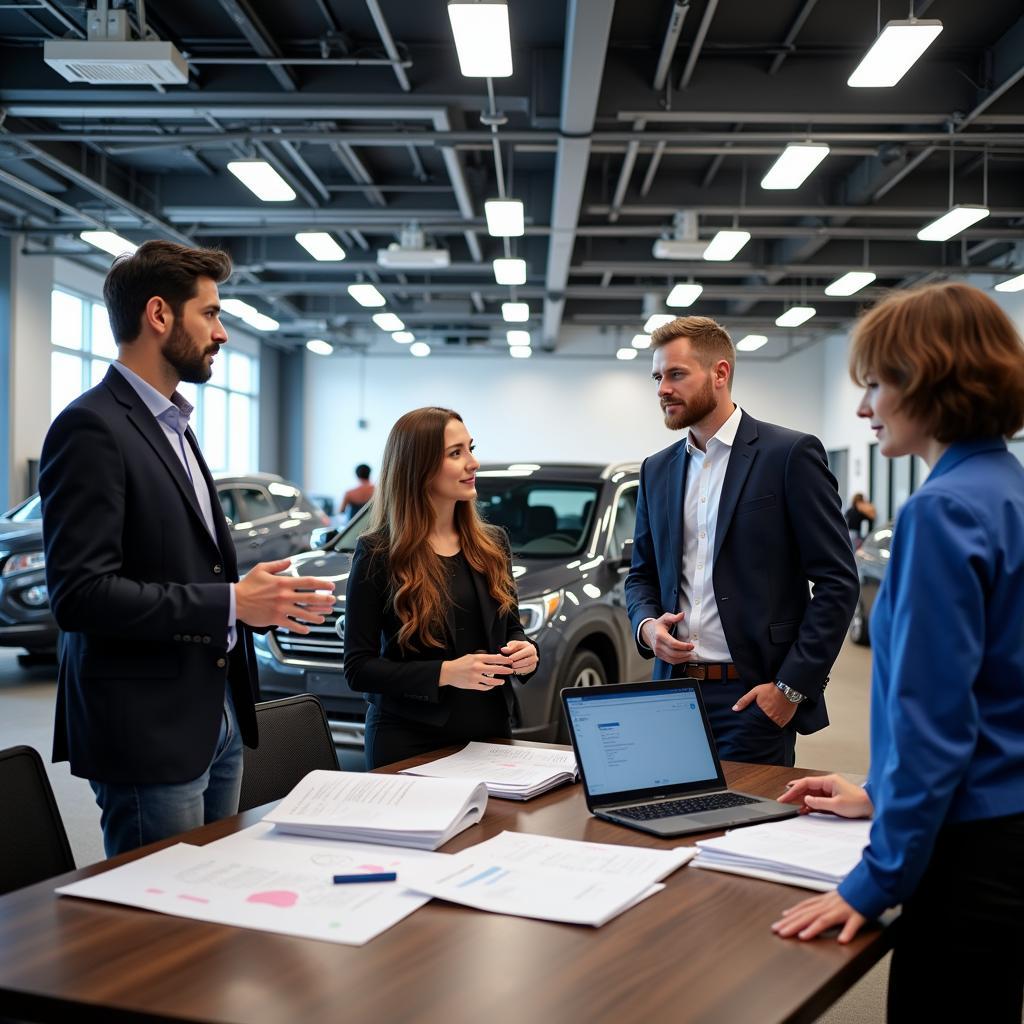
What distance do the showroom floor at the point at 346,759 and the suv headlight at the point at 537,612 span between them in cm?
146

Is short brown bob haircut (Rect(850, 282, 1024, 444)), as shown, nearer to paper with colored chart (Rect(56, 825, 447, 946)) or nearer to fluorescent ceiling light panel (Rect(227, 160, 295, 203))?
paper with colored chart (Rect(56, 825, 447, 946))

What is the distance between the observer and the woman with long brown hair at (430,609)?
8.44 feet

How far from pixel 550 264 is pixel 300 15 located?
592 cm

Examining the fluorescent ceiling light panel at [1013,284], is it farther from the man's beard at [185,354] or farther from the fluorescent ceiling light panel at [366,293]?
the man's beard at [185,354]

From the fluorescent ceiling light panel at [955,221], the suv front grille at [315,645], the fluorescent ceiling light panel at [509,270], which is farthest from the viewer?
the fluorescent ceiling light panel at [509,270]

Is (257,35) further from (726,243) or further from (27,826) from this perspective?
(27,826)

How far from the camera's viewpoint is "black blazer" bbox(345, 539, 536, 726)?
2.55 m

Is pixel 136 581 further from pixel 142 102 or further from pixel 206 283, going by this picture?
pixel 142 102

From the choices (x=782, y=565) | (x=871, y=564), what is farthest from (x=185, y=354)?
(x=871, y=564)

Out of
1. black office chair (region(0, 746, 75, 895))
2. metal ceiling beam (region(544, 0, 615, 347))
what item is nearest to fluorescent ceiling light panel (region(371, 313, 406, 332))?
metal ceiling beam (region(544, 0, 615, 347))

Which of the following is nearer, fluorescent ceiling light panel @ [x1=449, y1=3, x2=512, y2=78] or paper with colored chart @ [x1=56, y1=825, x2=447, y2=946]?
paper with colored chart @ [x1=56, y1=825, x2=447, y2=946]

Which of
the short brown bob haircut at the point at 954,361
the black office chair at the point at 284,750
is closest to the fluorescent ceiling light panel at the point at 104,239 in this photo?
the black office chair at the point at 284,750

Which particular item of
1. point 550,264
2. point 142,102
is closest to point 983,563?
point 142,102

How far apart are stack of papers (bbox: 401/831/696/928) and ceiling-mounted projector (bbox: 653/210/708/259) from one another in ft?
32.5
